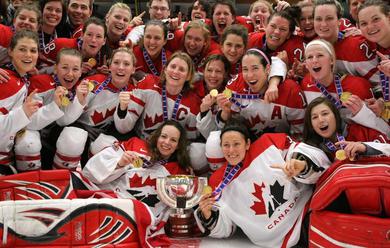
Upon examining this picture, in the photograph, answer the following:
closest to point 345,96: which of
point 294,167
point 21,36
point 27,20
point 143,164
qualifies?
point 294,167

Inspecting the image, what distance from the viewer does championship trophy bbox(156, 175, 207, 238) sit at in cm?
257

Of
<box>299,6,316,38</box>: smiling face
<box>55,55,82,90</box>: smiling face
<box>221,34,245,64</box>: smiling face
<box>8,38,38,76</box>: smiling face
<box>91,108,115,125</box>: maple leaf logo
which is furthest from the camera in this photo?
<box>299,6,316,38</box>: smiling face

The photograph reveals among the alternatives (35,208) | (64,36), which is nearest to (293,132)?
(35,208)

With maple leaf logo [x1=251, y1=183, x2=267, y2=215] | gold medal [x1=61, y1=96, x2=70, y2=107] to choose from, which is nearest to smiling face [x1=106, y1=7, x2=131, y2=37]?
gold medal [x1=61, y1=96, x2=70, y2=107]

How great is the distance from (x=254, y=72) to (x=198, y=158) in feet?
2.25

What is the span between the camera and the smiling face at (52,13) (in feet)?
12.0

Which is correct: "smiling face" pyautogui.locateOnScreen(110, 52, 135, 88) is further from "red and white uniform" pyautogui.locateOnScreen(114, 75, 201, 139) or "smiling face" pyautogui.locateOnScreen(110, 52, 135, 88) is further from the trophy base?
the trophy base

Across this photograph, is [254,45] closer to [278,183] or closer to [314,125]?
[314,125]

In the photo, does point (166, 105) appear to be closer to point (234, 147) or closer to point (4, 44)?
point (234, 147)

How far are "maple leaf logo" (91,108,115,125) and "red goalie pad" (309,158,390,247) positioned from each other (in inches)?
63.7

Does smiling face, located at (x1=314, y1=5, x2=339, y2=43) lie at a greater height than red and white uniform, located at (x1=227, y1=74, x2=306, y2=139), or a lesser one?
greater

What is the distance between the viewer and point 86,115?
3279 millimetres

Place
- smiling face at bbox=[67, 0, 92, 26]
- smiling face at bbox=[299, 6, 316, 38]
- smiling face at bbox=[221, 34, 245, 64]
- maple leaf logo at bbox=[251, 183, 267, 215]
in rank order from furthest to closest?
1. smiling face at bbox=[67, 0, 92, 26]
2. smiling face at bbox=[299, 6, 316, 38]
3. smiling face at bbox=[221, 34, 245, 64]
4. maple leaf logo at bbox=[251, 183, 267, 215]

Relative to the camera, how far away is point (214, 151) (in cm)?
293
